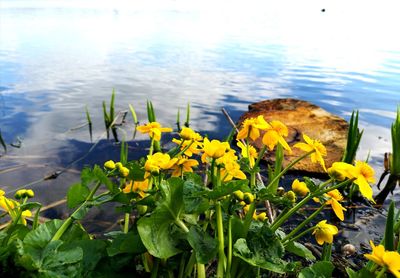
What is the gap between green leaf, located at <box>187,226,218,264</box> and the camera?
119 centimetres

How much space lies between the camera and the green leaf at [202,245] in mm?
1189

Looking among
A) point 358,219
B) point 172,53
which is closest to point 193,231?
point 358,219

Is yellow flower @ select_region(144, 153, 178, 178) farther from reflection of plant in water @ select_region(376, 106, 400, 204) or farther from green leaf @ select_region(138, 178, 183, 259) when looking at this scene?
reflection of plant in water @ select_region(376, 106, 400, 204)

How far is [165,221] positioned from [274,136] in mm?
546

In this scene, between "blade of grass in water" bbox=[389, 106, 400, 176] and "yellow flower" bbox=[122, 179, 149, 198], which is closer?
"yellow flower" bbox=[122, 179, 149, 198]

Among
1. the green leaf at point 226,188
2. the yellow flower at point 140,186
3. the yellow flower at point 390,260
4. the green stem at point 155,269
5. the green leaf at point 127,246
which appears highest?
the green leaf at point 226,188

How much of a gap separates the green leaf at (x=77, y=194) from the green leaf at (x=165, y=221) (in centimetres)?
32

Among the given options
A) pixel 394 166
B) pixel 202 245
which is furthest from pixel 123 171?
pixel 394 166

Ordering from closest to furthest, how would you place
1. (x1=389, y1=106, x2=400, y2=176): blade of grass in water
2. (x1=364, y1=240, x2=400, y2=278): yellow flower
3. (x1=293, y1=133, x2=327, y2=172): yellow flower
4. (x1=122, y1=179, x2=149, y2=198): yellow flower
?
(x1=364, y1=240, x2=400, y2=278): yellow flower
(x1=293, y1=133, x2=327, y2=172): yellow flower
(x1=122, y1=179, x2=149, y2=198): yellow flower
(x1=389, y1=106, x2=400, y2=176): blade of grass in water

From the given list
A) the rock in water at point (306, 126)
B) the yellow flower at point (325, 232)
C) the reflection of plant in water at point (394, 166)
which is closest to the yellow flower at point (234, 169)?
the yellow flower at point (325, 232)

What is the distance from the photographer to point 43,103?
665 centimetres

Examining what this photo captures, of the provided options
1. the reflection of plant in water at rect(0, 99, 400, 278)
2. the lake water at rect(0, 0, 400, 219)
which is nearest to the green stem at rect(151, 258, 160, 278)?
the reflection of plant in water at rect(0, 99, 400, 278)

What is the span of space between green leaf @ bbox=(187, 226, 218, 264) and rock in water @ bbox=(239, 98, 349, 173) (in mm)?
2824

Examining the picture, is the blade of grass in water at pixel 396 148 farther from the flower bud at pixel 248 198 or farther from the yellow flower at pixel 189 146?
the flower bud at pixel 248 198
